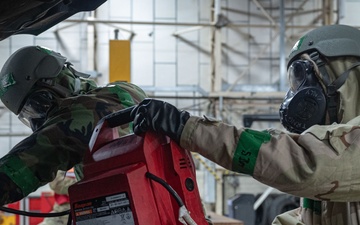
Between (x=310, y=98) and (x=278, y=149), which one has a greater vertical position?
(x=310, y=98)

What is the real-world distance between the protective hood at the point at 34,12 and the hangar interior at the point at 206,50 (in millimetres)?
10158

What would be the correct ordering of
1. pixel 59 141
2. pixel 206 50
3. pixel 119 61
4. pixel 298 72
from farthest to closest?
pixel 206 50 → pixel 119 61 → pixel 59 141 → pixel 298 72

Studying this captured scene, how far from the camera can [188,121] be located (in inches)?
72.9

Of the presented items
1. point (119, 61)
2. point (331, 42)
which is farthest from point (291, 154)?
point (119, 61)

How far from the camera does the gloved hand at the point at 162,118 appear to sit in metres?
1.84

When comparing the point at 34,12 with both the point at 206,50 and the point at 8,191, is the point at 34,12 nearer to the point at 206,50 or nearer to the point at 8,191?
the point at 8,191

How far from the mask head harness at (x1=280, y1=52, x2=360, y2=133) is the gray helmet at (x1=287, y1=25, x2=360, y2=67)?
42 millimetres

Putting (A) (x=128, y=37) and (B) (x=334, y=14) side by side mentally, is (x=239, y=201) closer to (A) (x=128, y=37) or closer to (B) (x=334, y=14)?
(A) (x=128, y=37)

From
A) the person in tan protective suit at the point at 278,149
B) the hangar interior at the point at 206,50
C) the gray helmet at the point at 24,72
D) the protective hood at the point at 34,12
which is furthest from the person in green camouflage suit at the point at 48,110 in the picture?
the hangar interior at the point at 206,50

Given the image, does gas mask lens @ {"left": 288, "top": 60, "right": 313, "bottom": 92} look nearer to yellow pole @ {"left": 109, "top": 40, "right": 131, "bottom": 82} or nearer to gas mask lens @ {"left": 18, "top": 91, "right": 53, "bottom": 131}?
gas mask lens @ {"left": 18, "top": 91, "right": 53, "bottom": 131}

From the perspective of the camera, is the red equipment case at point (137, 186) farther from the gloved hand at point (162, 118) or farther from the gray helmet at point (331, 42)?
the gray helmet at point (331, 42)

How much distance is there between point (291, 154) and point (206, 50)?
1173 cm

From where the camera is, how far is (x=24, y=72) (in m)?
2.86

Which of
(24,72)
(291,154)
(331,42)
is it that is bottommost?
(291,154)
